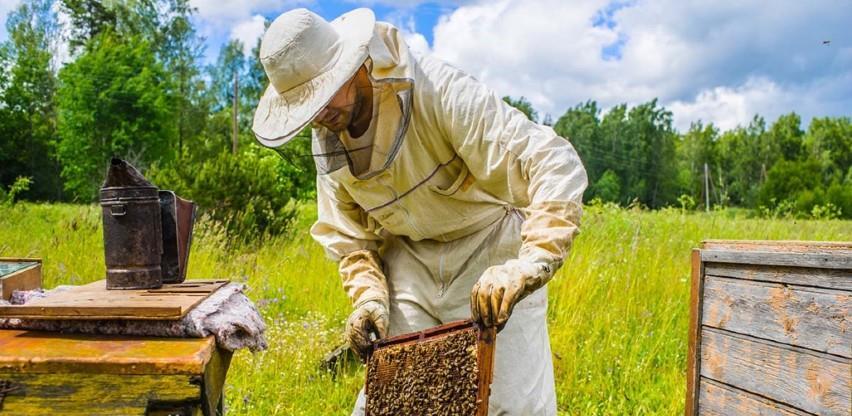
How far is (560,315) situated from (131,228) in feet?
10.2

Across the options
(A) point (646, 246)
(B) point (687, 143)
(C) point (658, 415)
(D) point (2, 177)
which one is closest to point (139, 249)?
(C) point (658, 415)

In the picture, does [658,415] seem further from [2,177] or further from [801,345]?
[2,177]

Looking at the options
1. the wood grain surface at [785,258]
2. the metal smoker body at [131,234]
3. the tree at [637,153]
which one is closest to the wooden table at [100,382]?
the metal smoker body at [131,234]

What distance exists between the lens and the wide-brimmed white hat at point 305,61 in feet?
6.26

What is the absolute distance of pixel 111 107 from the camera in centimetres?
2755

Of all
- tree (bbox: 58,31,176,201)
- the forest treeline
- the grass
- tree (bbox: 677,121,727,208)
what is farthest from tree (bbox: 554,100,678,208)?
the grass

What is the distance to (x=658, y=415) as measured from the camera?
3373mm

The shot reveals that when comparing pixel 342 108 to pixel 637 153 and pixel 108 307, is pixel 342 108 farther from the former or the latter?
pixel 637 153

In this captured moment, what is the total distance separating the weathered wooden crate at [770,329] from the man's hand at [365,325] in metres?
1.24

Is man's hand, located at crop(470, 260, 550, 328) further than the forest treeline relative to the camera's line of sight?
No

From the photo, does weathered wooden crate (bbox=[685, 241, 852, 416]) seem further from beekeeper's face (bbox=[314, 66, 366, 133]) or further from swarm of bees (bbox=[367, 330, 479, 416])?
beekeeper's face (bbox=[314, 66, 366, 133])

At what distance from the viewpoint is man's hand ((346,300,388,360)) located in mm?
2135

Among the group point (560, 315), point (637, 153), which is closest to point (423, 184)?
point (560, 315)

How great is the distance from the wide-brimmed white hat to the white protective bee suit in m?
0.09
